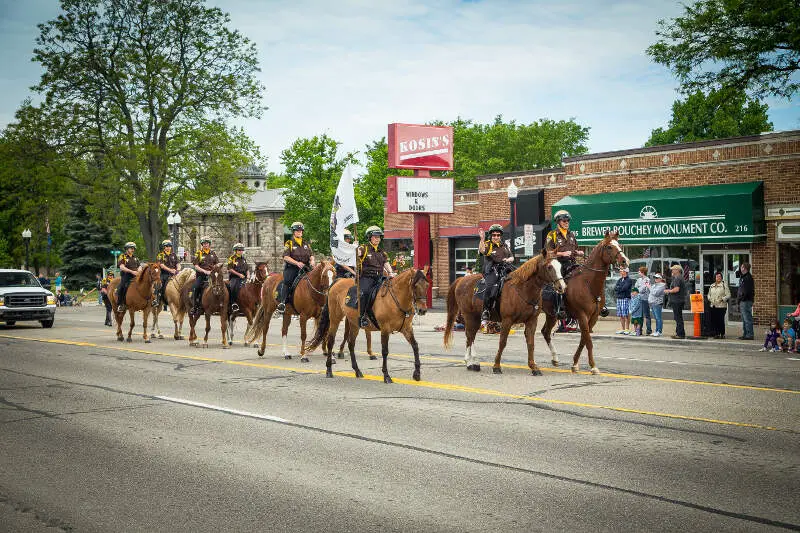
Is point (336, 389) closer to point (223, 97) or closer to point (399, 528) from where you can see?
point (399, 528)

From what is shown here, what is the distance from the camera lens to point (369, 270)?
44.8 ft

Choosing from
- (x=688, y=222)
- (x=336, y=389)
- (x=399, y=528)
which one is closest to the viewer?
(x=399, y=528)

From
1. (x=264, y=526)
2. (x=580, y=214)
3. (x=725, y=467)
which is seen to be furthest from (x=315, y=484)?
(x=580, y=214)

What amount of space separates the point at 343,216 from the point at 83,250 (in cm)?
5670

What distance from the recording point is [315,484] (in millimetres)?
6852

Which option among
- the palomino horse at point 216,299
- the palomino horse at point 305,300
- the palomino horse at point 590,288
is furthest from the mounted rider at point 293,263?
the palomino horse at point 590,288

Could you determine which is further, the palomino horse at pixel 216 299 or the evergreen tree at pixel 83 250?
the evergreen tree at pixel 83 250

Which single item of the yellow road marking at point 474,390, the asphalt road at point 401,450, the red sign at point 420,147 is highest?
the red sign at point 420,147

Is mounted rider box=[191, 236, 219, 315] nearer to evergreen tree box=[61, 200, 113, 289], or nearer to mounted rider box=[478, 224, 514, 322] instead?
mounted rider box=[478, 224, 514, 322]

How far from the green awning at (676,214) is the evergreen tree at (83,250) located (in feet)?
151

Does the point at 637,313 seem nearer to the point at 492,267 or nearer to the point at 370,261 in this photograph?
the point at 492,267

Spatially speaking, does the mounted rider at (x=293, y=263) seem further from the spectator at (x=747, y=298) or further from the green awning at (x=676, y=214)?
the green awning at (x=676, y=214)

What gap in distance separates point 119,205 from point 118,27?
37.5 feet

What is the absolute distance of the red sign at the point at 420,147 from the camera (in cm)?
3731
